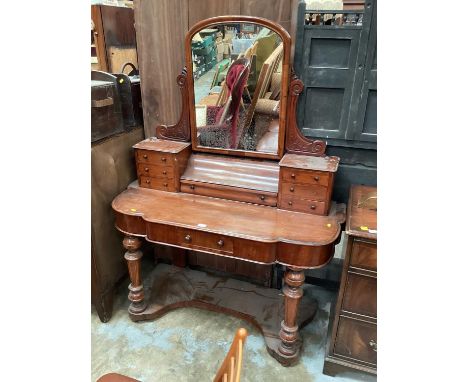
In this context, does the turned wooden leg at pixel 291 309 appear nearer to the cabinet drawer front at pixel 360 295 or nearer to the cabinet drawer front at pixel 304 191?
the cabinet drawer front at pixel 360 295

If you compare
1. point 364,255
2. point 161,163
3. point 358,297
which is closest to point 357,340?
point 358,297

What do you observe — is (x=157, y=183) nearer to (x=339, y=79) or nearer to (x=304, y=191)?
(x=304, y=191)

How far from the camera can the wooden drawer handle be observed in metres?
1.66

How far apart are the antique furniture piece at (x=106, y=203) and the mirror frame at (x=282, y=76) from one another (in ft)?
1.38

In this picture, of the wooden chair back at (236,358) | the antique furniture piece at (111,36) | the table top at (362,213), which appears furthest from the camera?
the antique furniture piece at (111,36)

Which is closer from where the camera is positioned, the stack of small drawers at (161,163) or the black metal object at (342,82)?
the black metal object at (342,82)

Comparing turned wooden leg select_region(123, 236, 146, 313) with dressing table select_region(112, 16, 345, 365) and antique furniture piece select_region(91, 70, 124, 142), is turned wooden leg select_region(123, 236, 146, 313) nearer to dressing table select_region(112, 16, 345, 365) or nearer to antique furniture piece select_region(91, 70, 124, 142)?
dressing table select_region(112, 16, 345, 365)

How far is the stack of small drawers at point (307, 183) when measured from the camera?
1496 millimetres

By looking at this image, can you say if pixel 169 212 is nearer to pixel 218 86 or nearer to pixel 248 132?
pixel 248 132

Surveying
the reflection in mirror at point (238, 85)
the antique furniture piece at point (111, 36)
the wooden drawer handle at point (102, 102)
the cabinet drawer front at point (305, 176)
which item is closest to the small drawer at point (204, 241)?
the cabinet drawer front at point (305, 176)

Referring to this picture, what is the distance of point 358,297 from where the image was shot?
4.78 feet

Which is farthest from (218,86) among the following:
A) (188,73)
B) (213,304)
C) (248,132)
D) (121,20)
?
(121,20)

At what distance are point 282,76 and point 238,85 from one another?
222 mm

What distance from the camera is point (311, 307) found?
6.58ft
